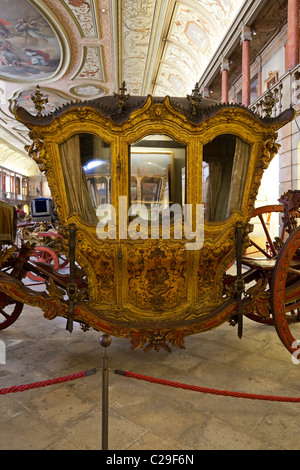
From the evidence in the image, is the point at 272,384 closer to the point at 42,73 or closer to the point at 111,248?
the point at 111,248

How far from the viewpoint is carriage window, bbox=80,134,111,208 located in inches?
106

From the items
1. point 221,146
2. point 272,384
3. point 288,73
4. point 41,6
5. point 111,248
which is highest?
Result: point 41,6

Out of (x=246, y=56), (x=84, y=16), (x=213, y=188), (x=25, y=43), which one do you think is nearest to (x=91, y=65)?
(x=25, y=43)

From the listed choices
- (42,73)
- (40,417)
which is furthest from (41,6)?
(40,417)

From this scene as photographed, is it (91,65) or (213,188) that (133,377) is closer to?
(213,188)

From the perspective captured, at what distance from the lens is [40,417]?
2.18m

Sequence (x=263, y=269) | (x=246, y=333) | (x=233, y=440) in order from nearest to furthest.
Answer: (x=233, y=440) → (x=263, y=269) → (x=246, y=333)

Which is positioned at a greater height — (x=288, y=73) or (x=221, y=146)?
(x=288, y=73)

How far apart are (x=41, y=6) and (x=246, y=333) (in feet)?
39.2

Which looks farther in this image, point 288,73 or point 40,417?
point 288,73

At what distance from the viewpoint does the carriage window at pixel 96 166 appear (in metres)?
2.69

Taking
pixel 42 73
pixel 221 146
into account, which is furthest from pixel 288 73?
pixel 42 73

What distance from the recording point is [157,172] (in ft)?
9.07

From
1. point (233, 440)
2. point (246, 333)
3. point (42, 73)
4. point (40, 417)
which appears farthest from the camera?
point (42, 73)
